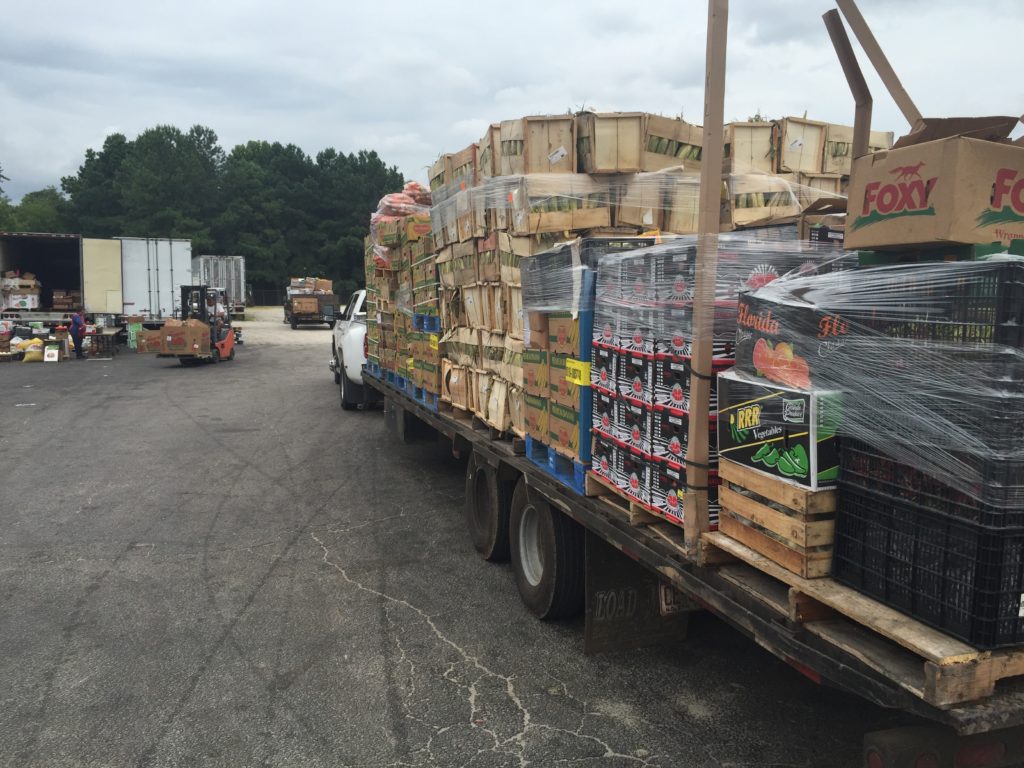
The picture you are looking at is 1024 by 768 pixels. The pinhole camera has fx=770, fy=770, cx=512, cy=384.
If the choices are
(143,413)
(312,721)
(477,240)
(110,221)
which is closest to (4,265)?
(143,413)

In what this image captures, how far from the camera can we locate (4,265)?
2480cm

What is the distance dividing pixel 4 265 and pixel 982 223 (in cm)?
2879

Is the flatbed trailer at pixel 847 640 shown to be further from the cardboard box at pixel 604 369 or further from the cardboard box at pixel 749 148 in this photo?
the cardboard box at pixel 749 148

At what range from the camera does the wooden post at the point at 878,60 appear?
9.69ft

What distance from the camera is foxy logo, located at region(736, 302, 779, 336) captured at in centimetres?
275

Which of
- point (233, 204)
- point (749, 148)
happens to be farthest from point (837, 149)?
point (233, 204)

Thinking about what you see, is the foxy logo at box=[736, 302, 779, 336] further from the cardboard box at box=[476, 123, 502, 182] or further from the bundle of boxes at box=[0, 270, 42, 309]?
the bundle of boxes at box=[0, 270, 42, 309]

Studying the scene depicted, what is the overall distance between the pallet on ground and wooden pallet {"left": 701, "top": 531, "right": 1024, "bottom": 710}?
1.31 metres

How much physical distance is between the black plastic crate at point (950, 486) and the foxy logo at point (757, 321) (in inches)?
19.2

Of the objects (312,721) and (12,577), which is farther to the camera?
(12,577)

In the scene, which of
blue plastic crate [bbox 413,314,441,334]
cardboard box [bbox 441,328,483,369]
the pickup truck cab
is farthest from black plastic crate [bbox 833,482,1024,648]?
the pickup truck cab

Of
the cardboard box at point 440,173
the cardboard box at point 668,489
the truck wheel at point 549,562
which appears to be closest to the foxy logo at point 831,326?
the cardboard box at point 668,489

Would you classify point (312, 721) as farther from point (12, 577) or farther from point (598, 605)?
point (12, 577)

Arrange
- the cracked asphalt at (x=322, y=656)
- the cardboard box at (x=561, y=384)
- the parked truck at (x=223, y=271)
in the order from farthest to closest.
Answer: the parked truck at (x=223, y=271) < the cardboard box at (x=561, y=384) < the cracked asphalt at (x=322, y=656)
